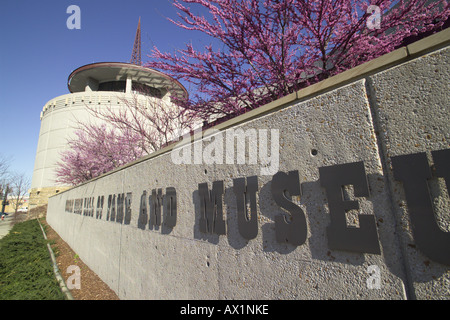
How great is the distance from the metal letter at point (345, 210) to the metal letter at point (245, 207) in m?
0.71

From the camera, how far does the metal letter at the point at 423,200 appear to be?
4.31 ft

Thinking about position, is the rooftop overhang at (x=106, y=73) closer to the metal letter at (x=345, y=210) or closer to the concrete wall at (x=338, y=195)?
the concrete wall at (x=338, y=195)

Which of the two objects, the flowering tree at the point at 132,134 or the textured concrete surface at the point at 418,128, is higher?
the flowering tree at the point at 132,134

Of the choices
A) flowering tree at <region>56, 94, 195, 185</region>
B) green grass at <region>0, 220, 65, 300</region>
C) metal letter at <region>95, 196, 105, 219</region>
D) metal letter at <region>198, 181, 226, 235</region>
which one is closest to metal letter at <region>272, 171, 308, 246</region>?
metal letter at <region>198, 181, 226, 235</region>

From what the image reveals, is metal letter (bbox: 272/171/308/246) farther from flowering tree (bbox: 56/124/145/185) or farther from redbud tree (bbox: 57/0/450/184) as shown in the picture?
flowering tree (bbox: 56/124/145/185)

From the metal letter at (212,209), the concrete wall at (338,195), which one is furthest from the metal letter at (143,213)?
the metal letter at (212,209)

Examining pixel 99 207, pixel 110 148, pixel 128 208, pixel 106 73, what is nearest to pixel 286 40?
pixel 128 208

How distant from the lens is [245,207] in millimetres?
2414

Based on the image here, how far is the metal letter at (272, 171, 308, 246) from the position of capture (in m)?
1.93

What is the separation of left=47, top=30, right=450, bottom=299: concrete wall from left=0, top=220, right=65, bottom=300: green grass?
3.95m

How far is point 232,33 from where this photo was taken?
3.54 m

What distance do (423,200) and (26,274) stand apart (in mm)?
8834
